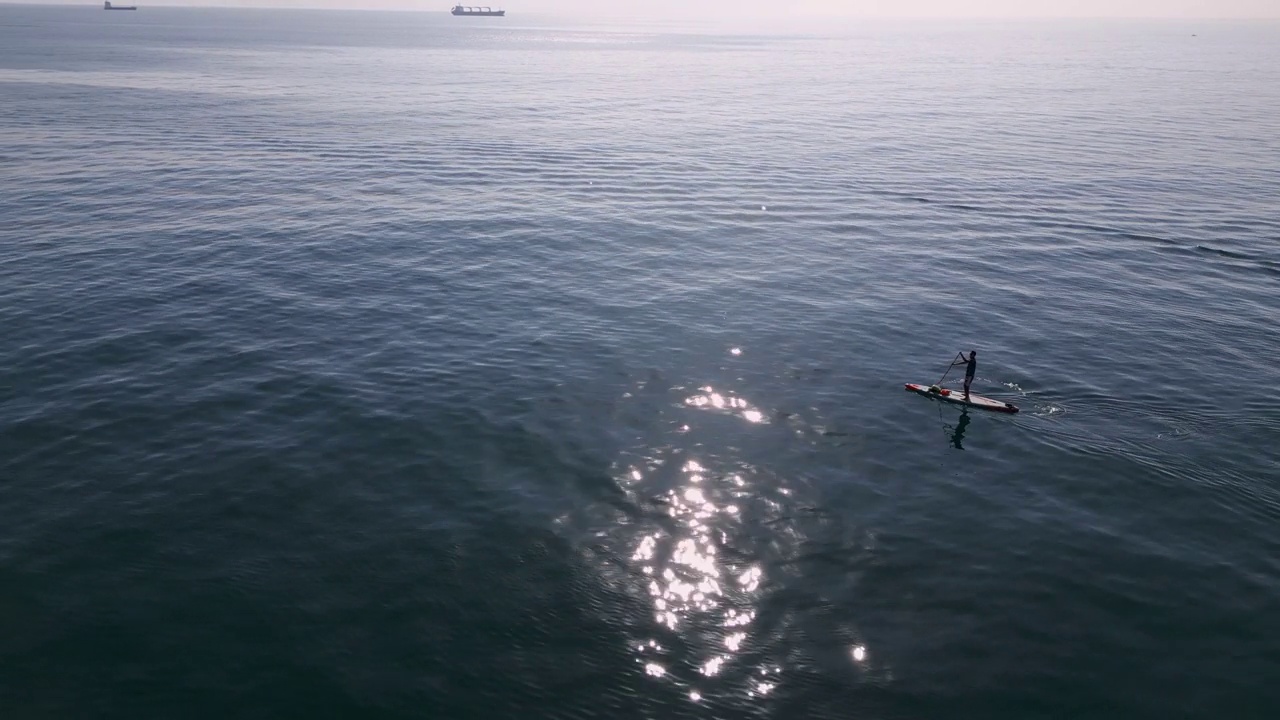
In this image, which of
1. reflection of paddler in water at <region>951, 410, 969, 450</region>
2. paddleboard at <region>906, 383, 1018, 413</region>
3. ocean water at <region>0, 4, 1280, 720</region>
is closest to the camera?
ocean water at <region>0, 4, 1280, 720</region>

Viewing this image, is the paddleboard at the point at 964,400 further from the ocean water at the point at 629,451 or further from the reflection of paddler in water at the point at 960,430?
the ocean water at the point at 629,451

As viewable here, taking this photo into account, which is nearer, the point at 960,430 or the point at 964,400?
the point at 960,430

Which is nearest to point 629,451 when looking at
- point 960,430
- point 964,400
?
point 960,430

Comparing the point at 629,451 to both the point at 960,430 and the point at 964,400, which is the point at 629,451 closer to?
the point at 960,430

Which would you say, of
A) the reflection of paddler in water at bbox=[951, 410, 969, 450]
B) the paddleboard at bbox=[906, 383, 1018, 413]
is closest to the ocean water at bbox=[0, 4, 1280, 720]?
the reflection of paddler in water at bbox=[951, 410, 969, 450]

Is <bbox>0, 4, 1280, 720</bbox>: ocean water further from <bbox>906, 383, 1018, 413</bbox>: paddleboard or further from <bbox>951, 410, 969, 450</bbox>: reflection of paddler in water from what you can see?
<bbox>906, 383, 1018, 413</bbox>: paddleboard

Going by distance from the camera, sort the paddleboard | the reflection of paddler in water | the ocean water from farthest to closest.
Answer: the paddleboard → the reflection of paddler in water → the ocean water

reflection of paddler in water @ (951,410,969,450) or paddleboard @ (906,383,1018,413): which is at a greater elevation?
paddleboard @ (906,383,1018,413)
